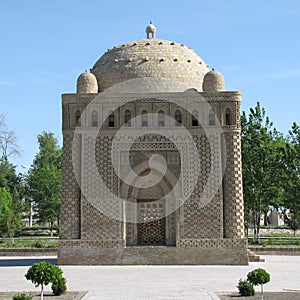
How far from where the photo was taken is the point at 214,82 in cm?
2233

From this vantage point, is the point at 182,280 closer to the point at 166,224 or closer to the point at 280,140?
the point at 166,224

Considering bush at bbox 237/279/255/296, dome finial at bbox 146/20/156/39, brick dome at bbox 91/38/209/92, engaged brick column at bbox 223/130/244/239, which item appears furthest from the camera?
dome finial at bbox 146/20/156/39

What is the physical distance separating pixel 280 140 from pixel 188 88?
13.8 meters

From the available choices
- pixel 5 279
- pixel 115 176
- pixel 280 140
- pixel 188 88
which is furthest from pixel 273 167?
pixel 5 279

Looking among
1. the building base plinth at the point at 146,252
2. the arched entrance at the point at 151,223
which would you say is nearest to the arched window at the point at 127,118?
the arched entrance at the point at 151,223

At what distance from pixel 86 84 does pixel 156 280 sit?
9869mm

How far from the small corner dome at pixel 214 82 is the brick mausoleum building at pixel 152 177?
41 millimetres

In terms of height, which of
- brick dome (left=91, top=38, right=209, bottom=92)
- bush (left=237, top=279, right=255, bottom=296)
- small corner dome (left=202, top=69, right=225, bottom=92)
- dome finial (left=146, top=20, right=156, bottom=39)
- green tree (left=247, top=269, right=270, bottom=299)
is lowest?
bush (left=237, top=279, right=255, bottom=296)

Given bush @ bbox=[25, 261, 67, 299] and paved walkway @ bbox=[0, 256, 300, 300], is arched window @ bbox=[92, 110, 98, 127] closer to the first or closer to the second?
paved walkway @ bbox=[0, 256, 300, 300]

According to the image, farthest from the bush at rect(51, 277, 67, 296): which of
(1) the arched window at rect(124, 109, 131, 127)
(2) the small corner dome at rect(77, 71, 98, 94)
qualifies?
(2) the small corner dome at rect(77, 71, 98, 94)

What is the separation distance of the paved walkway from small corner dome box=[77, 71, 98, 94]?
7.23 m

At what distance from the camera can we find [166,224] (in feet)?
72.2

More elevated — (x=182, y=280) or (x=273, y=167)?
(x=273, y=167)

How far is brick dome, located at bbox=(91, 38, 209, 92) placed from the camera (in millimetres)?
23062
